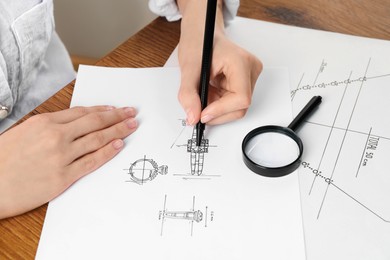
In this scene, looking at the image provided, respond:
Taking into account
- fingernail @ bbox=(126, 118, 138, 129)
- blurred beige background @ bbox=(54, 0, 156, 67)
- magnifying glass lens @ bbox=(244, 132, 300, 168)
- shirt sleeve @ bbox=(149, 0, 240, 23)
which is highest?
shirt sleeve @ bbox=(149, 0, 240, 23)

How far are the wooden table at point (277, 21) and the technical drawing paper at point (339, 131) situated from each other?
24 mm

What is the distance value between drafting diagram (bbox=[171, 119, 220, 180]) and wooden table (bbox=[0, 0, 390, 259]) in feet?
0.52

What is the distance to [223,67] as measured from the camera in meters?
0.72

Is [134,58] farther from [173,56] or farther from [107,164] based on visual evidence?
[107,164]

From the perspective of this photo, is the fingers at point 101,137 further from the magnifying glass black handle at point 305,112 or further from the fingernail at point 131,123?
the magnifying glass black handle at point 305,112

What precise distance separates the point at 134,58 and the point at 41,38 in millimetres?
161

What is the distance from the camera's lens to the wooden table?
80 centimetres

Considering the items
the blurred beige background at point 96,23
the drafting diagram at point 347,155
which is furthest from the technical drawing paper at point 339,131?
the blurred beige background at point 96,23

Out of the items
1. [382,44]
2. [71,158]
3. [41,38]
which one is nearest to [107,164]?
[71,158]

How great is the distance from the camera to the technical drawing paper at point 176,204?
1.92 ft

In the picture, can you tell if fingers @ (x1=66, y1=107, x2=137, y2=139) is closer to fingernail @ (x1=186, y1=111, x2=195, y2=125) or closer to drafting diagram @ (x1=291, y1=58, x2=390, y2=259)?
fingernail @ (x1=186, y1=111, x2=195, y2=125)

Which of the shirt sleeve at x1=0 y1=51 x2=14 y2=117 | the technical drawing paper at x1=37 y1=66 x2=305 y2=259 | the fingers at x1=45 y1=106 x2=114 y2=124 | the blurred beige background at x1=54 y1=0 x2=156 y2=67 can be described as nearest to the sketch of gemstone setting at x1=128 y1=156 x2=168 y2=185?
the technical drawing paper at x1=37 y1=66 x2=305 y2=259

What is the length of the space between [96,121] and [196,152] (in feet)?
0.46

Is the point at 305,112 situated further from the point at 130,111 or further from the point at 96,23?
the point at 96,23
